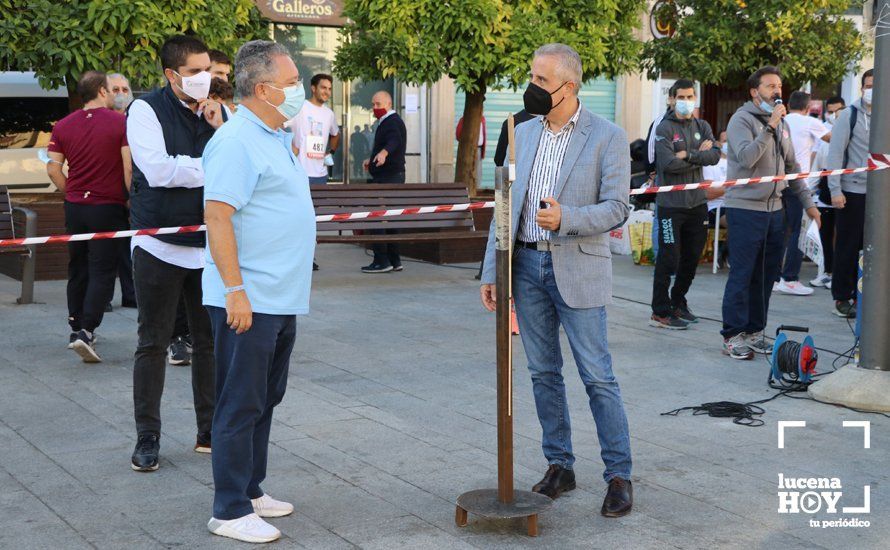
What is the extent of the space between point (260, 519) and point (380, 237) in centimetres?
669

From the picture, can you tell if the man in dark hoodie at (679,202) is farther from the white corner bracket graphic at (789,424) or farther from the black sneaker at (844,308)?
the white corner bracket graphic at (789,424)

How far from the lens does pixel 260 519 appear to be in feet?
14.0

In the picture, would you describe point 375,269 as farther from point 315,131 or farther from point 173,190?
point 173,190

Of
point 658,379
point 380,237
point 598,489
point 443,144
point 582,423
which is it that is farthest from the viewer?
point 443,144

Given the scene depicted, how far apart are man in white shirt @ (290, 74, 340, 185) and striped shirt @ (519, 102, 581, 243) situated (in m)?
7.30

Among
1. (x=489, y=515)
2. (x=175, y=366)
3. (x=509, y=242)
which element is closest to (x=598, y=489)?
(x=489, y=515)

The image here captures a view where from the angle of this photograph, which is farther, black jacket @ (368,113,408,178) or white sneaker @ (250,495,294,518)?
black jacket @ (368,113,408,178)

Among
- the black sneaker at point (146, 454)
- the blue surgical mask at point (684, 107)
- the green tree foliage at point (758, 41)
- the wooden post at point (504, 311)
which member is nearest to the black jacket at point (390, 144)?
the blue surgical mask at point (684, 107)

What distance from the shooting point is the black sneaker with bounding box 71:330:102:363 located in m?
7.26

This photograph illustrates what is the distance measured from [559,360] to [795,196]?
6.27m

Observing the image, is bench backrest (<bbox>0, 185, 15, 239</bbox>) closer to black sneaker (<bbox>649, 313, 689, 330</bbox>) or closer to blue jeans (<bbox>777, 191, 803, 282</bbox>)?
black sneaker (<bbox>649, 313, 689, 330</bbox>)

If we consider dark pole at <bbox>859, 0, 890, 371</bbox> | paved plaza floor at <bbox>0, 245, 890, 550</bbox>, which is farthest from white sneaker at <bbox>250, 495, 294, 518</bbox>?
dark pole at <bbox>859, 0, 890, 371</bbox>

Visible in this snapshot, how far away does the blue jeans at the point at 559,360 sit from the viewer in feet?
15.1

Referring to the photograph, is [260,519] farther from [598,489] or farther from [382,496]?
[598,489]
